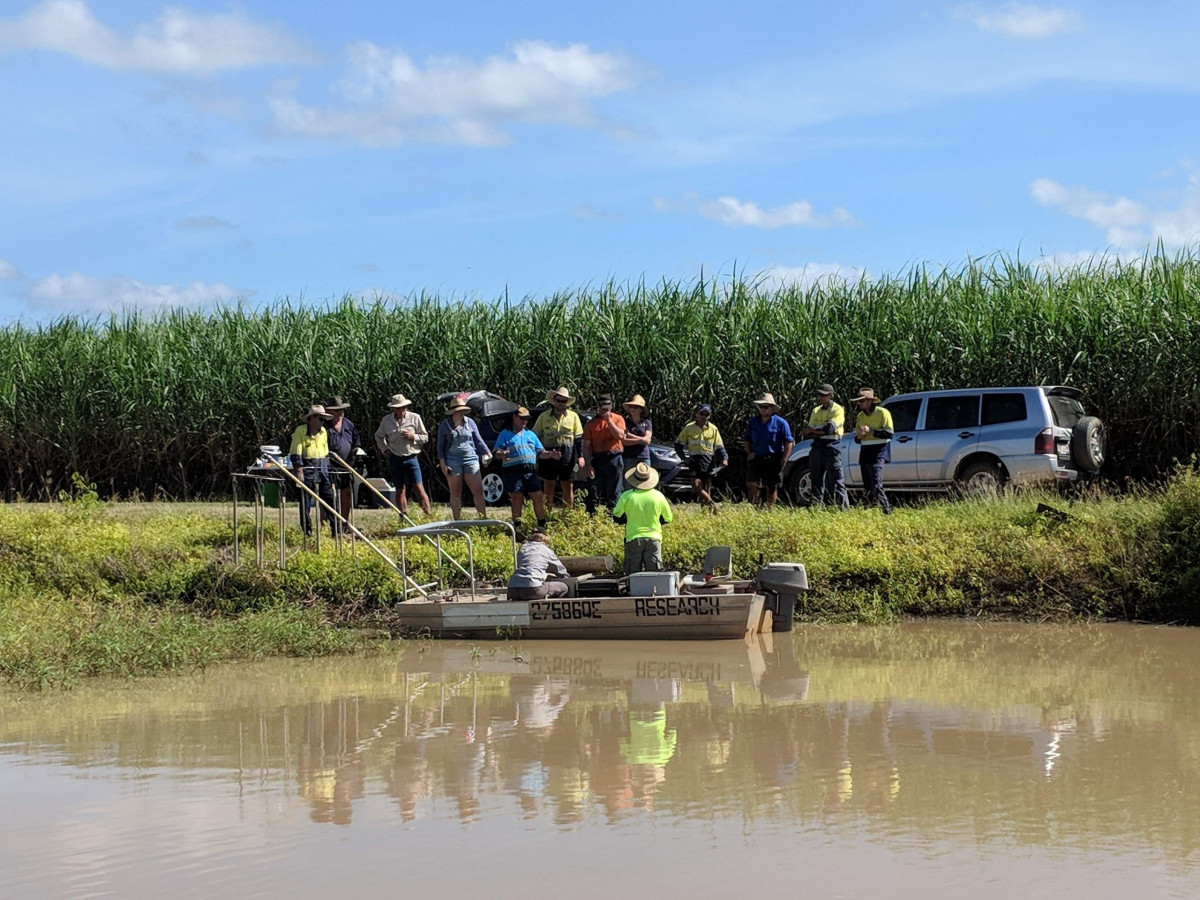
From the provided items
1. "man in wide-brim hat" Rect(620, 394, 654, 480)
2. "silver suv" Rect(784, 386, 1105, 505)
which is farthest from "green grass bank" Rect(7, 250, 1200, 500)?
"man in wide-brim hat" Rect(620, 394, 654, 480)

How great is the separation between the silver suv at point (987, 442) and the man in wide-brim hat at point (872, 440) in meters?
1.34

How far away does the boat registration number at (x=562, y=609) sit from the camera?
1459 cm

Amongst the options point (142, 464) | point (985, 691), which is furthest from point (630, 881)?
point (142, 464)

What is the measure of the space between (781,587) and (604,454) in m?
4.33

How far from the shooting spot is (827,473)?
19.5 m

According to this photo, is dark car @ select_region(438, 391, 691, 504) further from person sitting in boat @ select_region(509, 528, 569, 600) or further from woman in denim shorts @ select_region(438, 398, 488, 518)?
person sitting in boat @ select_region(509, 528, 569, 600)

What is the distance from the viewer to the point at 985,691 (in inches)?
462

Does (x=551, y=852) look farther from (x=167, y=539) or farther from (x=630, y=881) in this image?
(x=167, y=539)

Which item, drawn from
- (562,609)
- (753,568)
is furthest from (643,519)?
(753,568)

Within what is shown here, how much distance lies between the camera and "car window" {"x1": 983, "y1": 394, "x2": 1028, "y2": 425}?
19812 millimetres

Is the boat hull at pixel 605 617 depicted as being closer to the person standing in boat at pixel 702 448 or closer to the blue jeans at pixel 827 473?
the blue jeans at pixel 827 473

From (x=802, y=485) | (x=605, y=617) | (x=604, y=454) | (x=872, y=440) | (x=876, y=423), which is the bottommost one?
(x=605, y=617)

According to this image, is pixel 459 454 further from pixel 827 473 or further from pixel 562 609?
pixel 827 473

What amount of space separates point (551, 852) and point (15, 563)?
12.3m
